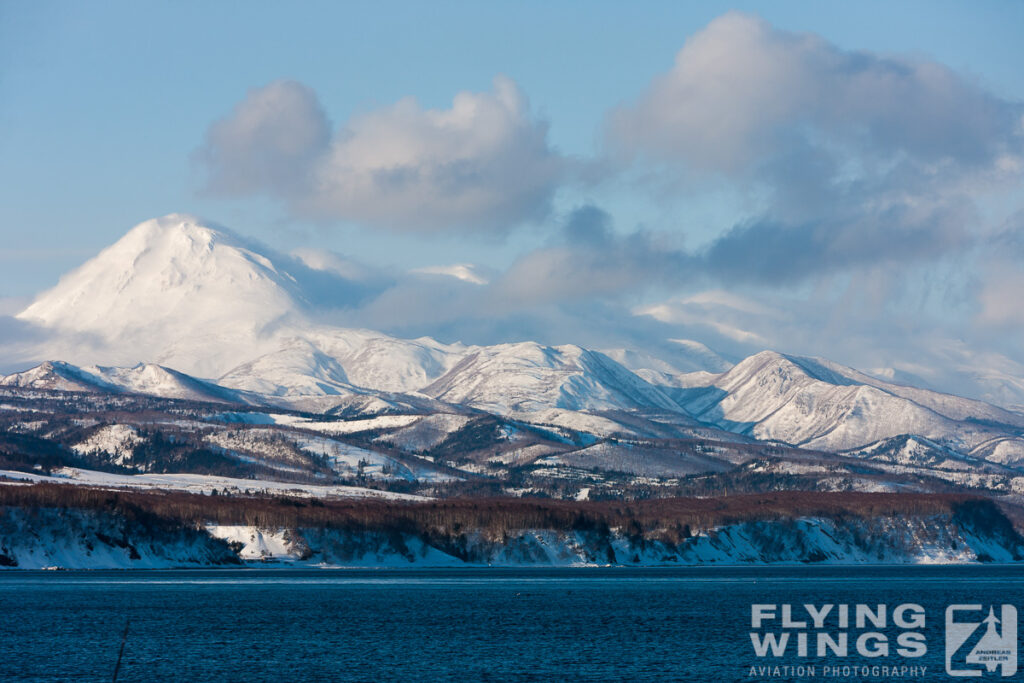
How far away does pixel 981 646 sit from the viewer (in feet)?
532

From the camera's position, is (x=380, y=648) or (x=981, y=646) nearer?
(x=380, y=648)

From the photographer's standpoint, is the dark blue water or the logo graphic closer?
the dark blue water

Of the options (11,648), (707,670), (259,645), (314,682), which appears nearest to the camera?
(314,682)

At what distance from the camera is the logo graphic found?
465 feet

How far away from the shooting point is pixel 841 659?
5797 inches

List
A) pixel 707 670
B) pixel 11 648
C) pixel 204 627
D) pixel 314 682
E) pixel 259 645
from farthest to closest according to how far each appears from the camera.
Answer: pixel 204 627 < pixel 259 645 < pixel 11 648 < pixel 707 670 < pixel 314 682

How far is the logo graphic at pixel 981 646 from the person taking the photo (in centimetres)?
14162

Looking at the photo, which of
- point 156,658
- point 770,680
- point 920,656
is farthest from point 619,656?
point 156,658

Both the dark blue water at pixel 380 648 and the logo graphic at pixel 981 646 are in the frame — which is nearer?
the dark blue water at pixel 380 648

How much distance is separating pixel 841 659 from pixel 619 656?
24.7 m

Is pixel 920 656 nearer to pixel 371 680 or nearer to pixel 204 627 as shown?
pixel 371 680

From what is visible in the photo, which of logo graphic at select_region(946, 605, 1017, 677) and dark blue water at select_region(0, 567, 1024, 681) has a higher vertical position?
logo graphic at select_region(946, 605, 1017, 677)

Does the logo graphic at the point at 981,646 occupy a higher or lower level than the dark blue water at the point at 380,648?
higher

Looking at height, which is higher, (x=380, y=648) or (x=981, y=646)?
(x=981, y=646)
